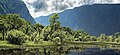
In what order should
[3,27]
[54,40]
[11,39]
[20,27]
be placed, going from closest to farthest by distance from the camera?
[11,39], [3,27], [54,40], [20,27]

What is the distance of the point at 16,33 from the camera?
14000 centimetres

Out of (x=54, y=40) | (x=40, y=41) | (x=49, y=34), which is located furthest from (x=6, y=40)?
(x=49, y=34)

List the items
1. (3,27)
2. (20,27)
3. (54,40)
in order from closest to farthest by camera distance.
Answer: (3,27) < (54,40) < (20,27)

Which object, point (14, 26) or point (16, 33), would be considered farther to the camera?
point (14, 26)

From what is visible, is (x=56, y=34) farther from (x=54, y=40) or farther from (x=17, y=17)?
(x=17, y=17)

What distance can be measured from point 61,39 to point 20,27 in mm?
30316

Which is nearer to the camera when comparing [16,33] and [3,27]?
[16,33]

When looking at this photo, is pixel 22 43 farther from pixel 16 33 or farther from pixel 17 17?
pixel 17 17

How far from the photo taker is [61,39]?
198 m

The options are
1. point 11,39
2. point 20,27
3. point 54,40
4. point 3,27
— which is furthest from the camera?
point 20,27

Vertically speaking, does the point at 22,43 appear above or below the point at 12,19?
below

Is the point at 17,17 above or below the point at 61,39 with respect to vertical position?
above

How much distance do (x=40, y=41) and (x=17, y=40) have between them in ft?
96.2

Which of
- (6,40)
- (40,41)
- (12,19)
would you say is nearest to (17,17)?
(12,19)
